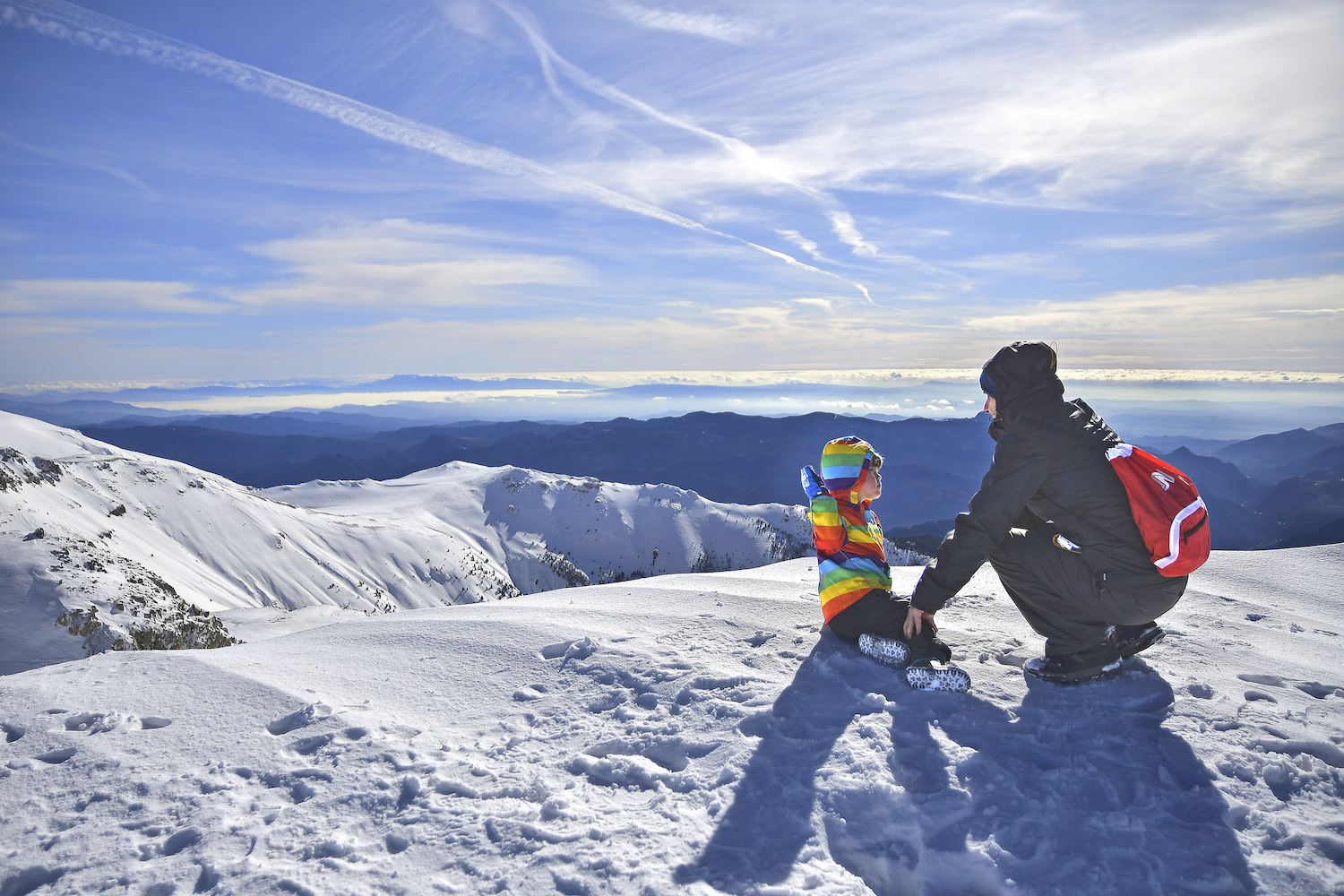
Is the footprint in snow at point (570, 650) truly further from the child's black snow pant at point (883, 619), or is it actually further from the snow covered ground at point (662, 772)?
the child's black snow pant at point (883, 619)

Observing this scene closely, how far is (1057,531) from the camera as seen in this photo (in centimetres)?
374

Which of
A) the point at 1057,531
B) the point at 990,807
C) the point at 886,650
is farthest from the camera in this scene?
the point at 886,650

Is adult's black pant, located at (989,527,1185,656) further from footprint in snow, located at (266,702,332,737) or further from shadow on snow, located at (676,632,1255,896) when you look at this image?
footprint in snow, located at (266,702,332,737)

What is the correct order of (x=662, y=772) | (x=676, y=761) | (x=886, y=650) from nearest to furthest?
(x=662, y=772) < (x=676, y=761) < (x=886, y=650)

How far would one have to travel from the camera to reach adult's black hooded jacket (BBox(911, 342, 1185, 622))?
344 centimetres

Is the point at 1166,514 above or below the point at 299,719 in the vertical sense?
above

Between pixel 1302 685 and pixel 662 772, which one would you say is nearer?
pixel 662 772

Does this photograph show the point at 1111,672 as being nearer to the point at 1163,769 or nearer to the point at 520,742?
the point at 1163,769

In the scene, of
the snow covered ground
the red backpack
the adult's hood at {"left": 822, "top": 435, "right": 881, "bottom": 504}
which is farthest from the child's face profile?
the red backpack

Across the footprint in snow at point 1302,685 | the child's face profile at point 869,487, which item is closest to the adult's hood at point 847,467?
the child's face profile at point 869,487

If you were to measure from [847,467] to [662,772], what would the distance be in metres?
2.53

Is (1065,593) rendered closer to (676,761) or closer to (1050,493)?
(1050,493)

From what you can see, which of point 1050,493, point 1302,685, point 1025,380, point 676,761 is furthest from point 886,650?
point 1302,685

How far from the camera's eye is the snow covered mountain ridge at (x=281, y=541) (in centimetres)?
963
